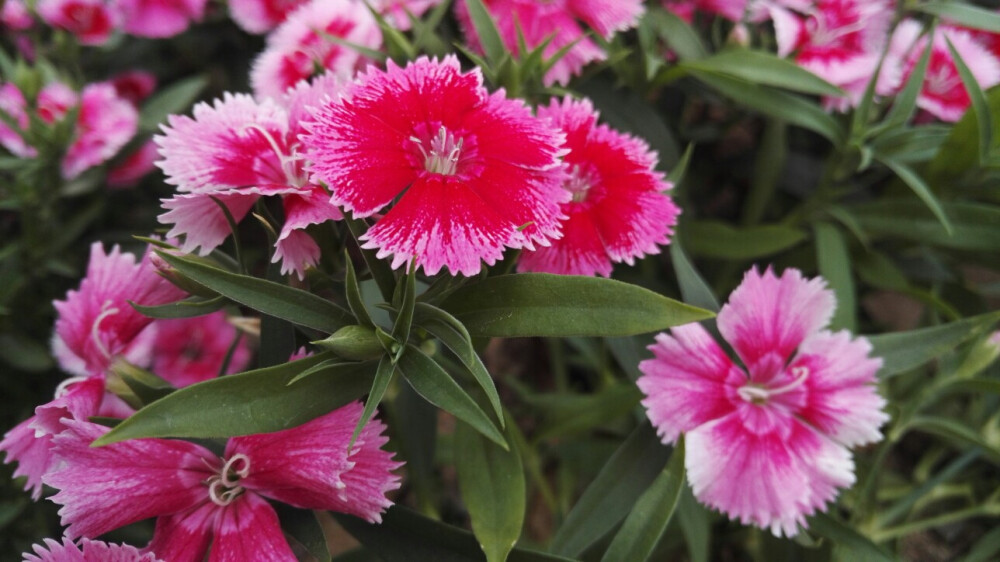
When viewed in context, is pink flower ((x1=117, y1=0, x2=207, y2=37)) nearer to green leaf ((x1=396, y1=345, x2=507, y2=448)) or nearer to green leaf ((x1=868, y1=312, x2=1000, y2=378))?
green leaf ((x1=396, y1=345, x2=507, y2=448))

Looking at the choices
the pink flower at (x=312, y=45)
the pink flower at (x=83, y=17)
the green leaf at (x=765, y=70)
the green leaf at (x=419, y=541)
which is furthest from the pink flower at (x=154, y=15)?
the green leaf at (x=419, y=541)

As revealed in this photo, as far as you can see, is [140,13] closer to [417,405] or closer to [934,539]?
[417,405]

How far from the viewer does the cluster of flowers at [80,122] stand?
1.25 meters

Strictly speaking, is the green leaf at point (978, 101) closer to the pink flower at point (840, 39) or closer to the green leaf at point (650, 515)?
the pink flower at point (840, 39)

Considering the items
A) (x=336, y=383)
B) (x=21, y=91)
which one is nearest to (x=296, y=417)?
(x=336, y=383)

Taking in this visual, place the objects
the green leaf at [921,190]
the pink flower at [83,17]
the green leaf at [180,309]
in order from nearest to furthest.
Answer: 1. the green leaf at [180,309]
2. the green leaf at [921,190]
3. the pink flower at [83,17]

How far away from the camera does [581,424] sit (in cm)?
113

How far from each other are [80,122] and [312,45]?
447mm

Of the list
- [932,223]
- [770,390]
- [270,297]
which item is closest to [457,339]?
[270,297]

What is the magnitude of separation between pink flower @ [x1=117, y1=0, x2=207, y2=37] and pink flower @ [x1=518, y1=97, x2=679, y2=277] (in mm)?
889

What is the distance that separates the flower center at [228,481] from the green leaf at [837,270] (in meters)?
0.76

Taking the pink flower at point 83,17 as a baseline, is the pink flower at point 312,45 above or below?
above

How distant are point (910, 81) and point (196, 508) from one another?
104cm

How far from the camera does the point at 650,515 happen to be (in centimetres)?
80
